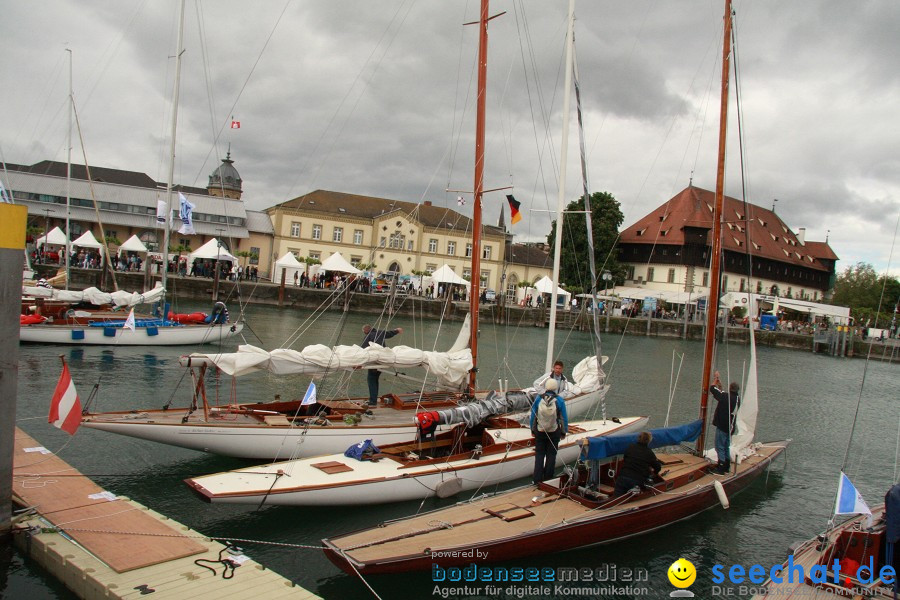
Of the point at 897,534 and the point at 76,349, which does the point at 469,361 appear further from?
the point at 76,349

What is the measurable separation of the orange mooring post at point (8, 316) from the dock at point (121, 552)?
803mm

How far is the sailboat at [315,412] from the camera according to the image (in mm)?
12023

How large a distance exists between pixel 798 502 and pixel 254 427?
42.6 ft

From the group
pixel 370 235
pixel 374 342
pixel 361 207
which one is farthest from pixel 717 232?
pixel 361 207

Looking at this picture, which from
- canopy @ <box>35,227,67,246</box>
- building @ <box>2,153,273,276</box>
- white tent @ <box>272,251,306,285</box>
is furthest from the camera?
building @ <box>2,153,273,276</box>

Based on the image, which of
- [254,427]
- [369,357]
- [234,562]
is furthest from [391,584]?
[369,357]

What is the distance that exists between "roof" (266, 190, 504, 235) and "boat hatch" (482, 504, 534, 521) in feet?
205

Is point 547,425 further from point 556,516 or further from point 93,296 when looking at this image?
point 93,296

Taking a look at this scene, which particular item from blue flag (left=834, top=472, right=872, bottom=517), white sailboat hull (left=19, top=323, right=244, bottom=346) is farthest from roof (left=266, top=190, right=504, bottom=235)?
blue flag (left=834, top=472, right=872, bottom=517)

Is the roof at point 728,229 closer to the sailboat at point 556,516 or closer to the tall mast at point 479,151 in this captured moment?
the tall mast at point 479,151

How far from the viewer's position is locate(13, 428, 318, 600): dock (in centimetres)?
705

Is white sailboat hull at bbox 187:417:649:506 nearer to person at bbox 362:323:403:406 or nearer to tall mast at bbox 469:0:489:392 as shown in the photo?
person at bbox 362:323:403:406

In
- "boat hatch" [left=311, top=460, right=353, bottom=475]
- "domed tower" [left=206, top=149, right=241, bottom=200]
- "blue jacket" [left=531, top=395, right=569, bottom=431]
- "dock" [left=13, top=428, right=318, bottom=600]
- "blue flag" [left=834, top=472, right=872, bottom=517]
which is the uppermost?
"domed tower" [left=206, top=149, right=241, bottom=200]

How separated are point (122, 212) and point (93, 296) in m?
40.3
